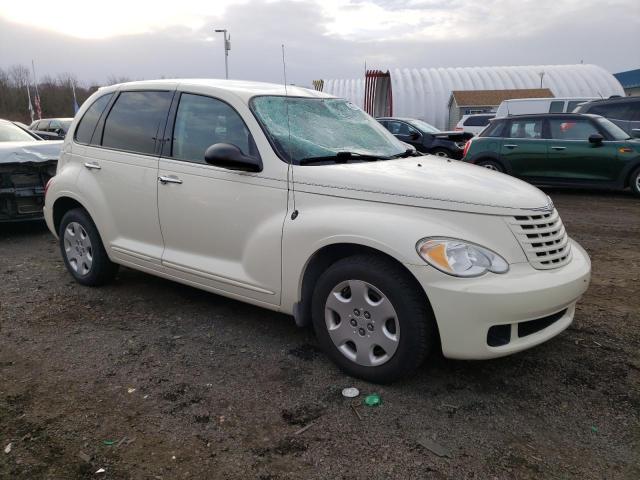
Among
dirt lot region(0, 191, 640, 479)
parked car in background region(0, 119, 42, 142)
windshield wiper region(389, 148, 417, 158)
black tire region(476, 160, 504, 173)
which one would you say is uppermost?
windshield wiper region(389, 148, 417, 158)

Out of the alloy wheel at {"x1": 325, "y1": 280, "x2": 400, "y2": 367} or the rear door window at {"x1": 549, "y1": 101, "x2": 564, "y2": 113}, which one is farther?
the rear door window at {"x1": 549, "y1": 101, "x2": 564, "y2": 113}

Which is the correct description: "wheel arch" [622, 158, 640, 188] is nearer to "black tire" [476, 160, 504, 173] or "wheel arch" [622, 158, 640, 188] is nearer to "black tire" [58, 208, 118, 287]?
"black tire" [476, 160, 504, 173]

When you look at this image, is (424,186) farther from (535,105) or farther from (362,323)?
(535,105)

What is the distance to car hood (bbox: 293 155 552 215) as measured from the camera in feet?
9.49

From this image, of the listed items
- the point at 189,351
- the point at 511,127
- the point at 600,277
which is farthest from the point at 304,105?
the point at 511,127

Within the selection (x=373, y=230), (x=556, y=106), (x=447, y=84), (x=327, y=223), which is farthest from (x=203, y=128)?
(x=447, y=84)

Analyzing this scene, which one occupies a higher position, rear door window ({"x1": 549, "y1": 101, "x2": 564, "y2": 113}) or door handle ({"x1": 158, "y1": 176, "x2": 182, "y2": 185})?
rear door window ({"x1": 549, "y1": 101, "x2": 564, "y2": 113})

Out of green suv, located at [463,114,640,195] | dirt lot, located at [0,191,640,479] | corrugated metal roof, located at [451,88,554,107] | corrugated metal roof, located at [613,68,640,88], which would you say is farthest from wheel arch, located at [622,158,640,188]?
corrugated metal roof, located at [613,68,640,88]

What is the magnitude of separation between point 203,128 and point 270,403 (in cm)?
203

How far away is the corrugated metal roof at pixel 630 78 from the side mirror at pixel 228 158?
157 ft

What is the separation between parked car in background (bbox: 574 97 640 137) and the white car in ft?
33.4

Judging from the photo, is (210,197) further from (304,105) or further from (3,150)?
(3,150)

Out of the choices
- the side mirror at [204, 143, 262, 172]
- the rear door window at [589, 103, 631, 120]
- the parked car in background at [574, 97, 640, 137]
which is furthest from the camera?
the rear door window at [589, 103, 631, 120]

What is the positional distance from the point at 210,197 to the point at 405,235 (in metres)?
1.50
